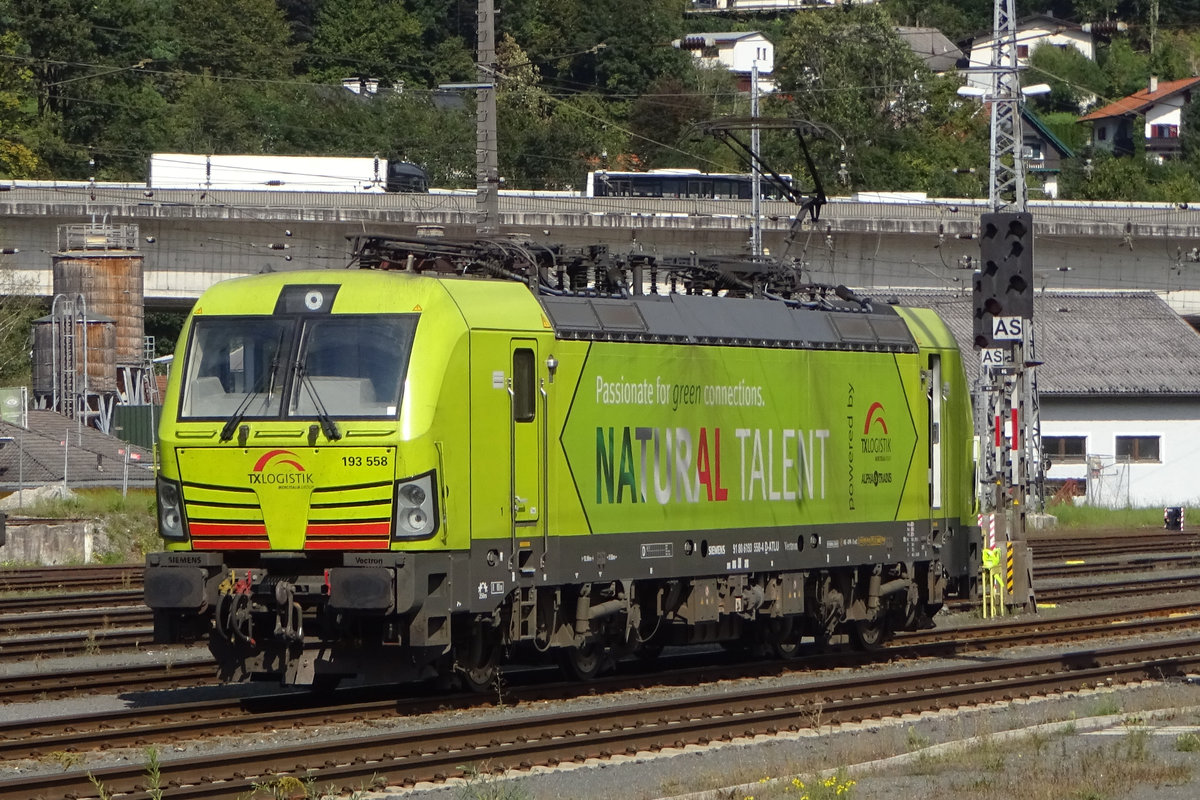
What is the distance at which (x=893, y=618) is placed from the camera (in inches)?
796

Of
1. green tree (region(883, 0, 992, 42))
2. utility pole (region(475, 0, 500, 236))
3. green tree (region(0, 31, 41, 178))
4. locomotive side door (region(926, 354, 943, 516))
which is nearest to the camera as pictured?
locomotive side door (region(926, 354, 943, 516))

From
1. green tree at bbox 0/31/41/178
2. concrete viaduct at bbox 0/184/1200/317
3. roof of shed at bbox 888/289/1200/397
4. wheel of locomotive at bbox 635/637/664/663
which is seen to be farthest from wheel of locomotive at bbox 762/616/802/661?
green tree at bbox 0/31/41/178

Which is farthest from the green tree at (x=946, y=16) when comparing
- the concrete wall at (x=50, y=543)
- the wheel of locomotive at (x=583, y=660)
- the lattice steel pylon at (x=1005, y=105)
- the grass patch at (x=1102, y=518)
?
the wheel of locomotive at (x=583, y=660)

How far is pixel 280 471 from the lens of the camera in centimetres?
1403

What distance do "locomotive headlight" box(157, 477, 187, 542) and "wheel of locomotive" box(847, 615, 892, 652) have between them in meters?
7.96

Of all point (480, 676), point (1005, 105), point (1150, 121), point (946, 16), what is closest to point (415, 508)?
point (480, 676)

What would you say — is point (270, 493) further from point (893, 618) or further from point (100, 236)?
point (100, 236)

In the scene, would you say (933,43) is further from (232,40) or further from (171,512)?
(171,512)

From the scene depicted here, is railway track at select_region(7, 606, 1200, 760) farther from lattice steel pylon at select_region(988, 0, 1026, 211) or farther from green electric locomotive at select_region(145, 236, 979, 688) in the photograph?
lattice steel pylon at select_region(988, 0, 1026, 211)

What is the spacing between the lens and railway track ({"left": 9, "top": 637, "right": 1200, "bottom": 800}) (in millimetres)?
11547

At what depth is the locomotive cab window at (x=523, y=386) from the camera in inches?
583

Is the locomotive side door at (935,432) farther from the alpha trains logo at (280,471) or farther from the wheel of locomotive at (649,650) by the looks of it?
the alpha trains logo at (280,471)

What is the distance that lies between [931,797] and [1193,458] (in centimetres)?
4527

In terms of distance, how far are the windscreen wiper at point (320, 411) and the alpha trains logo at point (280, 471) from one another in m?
0.32
